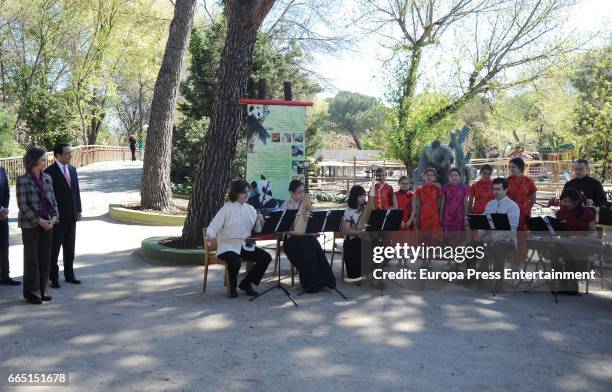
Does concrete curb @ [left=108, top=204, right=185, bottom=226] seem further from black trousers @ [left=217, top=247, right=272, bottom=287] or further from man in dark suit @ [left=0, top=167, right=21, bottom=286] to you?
black trousers @ [left=217, top=247, right=272, bottom=287]

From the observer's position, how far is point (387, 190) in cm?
1030

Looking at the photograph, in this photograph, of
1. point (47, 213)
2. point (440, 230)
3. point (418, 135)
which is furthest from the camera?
point (418, 135)

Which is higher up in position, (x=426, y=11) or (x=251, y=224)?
(x=426, y=11)

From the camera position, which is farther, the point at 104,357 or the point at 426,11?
the point at 426,11

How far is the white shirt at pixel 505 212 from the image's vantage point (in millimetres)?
7984

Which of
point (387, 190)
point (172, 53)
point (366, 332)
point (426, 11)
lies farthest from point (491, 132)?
point (366, 332)

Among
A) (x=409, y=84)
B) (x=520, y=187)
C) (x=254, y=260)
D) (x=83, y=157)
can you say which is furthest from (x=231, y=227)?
(x=83, y=157)

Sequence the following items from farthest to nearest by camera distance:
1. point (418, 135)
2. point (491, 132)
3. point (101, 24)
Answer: point (491, 132) < point (101, 24) < point (418, 135)

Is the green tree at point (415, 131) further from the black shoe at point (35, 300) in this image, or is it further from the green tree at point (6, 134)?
the black shoe at point (35, 300)

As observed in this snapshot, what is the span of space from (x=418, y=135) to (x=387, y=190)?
1356 cm

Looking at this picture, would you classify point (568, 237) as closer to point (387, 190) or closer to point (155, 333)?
point (387, 190)

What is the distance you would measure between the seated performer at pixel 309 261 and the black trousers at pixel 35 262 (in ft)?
9.39

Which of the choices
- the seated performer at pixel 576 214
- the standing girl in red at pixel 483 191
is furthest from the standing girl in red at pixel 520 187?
the seated performer at pixel 576 214

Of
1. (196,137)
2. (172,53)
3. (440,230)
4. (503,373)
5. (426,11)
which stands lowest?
(503,373)
